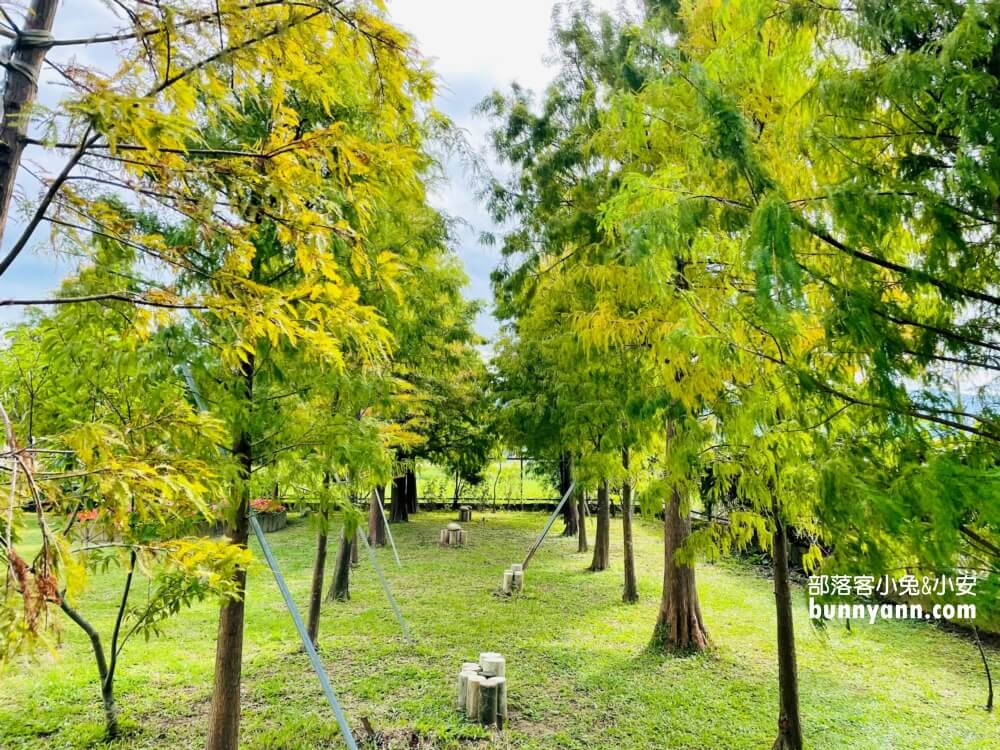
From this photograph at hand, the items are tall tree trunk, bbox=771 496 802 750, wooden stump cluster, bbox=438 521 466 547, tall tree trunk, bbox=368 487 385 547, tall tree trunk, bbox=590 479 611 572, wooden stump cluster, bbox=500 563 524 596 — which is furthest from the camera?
Answer: wooden stump cluster, bbox=438 521 466 547

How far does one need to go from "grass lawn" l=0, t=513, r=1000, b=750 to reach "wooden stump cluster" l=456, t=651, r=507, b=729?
0.11 meters

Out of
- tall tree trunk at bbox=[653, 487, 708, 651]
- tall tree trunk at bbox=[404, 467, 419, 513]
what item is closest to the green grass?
tall tree trunk at bbox=[404, 467, 419, 513]

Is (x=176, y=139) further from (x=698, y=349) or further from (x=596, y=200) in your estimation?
(x=596, y=200)

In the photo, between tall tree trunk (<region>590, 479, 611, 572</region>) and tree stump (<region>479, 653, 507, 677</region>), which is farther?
tall tree trunk (<region>590, 479, 611, 572</region>)

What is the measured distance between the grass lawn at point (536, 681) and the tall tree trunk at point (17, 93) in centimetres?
183

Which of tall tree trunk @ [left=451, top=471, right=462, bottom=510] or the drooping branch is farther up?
the drooping branch

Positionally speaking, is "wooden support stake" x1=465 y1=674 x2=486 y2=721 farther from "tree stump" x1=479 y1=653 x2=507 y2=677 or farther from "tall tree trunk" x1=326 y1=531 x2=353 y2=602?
"tall tree trunk" x1=326 y1=531 x2=353 y2=602

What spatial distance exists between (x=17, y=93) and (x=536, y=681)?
5.25 metres

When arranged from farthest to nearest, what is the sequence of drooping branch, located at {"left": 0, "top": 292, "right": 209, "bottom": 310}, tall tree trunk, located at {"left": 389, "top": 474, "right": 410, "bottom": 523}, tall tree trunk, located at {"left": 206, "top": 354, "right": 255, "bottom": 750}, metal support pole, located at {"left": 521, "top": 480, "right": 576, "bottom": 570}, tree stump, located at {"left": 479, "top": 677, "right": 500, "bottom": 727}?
tall tree trunk, located at {"left": 389, "top": 474, "right": 410, "bottom": 523} < metal support pole, located at {"left": 521, "top": 480, "right": 576, "bottom": 570} < tree stump, located at {"left": 479, "top": 677, "right": 500, "bottom": 727} < tall tree trunk, located at {"left": 206, "top": 354, "right": 255, "bottom": 750} < drooping branch, located at {"left": 0, "top": 292, "right": 209, "bottom": 310}

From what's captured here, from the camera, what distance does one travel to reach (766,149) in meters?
2.80

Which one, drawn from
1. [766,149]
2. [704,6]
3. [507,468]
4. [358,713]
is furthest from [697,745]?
[507,468]

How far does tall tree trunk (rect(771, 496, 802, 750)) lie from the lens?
3.62 metres

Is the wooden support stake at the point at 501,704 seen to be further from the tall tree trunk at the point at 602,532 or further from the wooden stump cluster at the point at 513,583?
the tall tree trunk at the point at 602,532

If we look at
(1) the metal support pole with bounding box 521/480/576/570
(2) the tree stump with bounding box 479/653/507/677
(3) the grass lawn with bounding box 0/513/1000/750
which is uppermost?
(1) the metal support pole with bounding box 521/480/576/570
